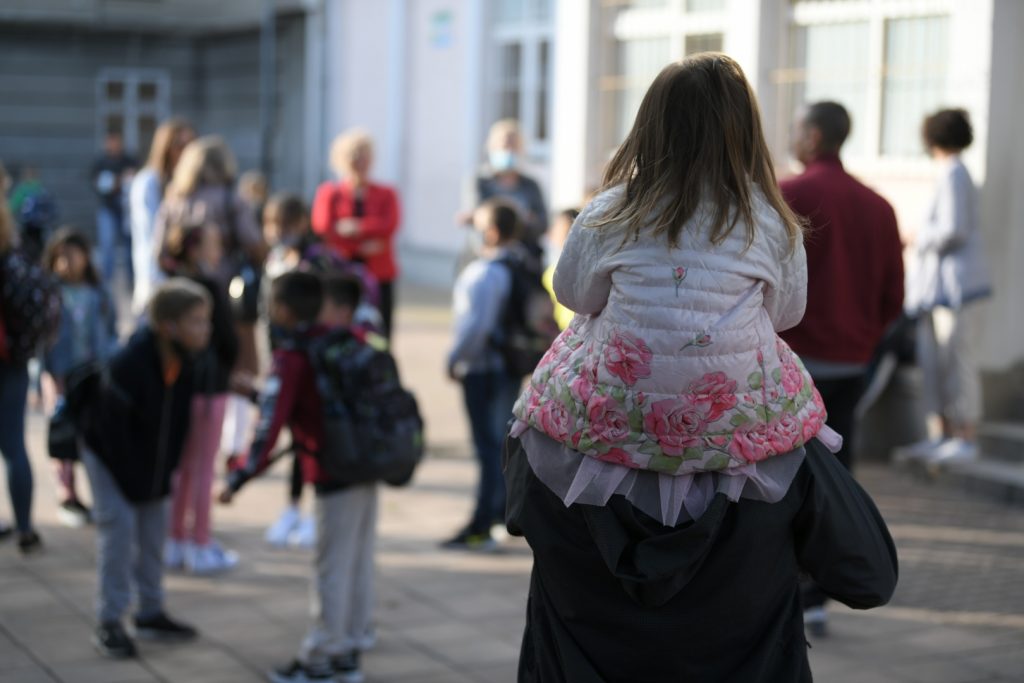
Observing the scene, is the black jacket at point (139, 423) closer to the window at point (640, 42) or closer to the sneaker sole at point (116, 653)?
the sneaker sole at point (116, 653)

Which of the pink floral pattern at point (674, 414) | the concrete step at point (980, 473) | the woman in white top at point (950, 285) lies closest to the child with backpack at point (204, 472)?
the pink floral pattern at point (674, 414)

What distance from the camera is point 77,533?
7.20 meters

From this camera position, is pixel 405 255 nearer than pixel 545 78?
No

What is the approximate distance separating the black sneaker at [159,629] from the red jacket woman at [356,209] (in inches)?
172

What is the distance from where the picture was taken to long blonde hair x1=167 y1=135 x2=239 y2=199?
8359mm

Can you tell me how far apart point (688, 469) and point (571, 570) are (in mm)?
353

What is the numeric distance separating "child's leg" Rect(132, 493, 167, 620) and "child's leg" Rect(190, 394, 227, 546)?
1.02 m

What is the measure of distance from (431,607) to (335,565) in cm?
113

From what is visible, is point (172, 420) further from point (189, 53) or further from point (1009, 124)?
point (189, 53)

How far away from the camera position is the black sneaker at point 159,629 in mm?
5527

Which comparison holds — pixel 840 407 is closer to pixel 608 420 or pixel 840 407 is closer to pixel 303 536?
pixel 303 536

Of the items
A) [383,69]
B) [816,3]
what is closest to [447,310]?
[383,69]

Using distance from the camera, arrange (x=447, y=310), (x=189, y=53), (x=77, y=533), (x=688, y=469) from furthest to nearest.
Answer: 1. (x=189, y=53)
2. (x=447, y=310)
3. (x=77, y=533)
4. (x=688, y=469)

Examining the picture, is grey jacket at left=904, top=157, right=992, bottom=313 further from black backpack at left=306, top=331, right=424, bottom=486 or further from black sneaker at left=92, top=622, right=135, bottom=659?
black sneaker at left=92, top=622, right=135, bottom=659
